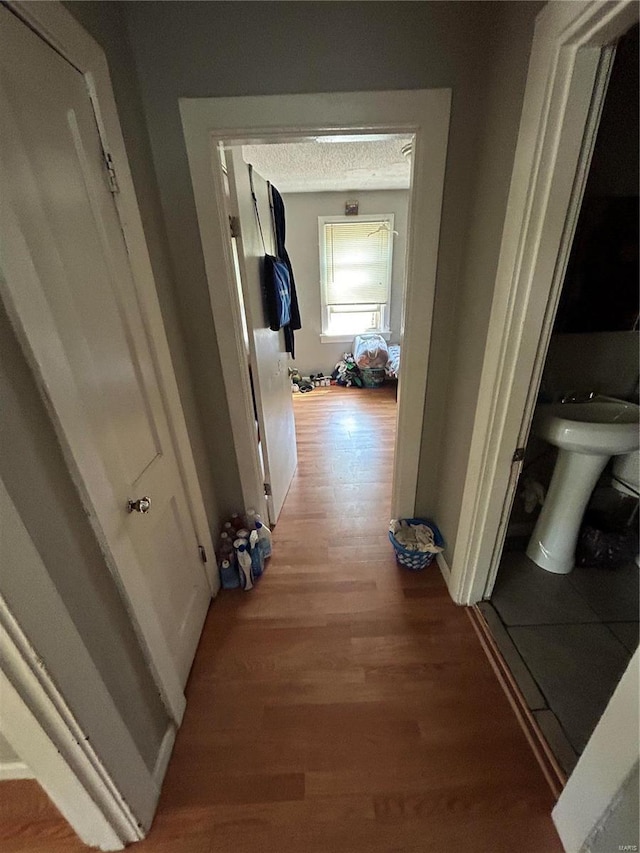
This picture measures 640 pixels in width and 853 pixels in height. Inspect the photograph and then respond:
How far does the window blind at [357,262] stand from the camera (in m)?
4.34

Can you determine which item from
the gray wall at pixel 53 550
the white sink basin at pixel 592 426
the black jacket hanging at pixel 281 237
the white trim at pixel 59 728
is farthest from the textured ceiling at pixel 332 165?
the white trim at pixel 59 728

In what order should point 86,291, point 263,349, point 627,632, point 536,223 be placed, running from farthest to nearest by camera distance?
point 263,349 → point 627,632 → point 536,223 → point 86,291

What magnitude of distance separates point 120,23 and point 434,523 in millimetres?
2356

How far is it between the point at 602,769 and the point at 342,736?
743 millimetres

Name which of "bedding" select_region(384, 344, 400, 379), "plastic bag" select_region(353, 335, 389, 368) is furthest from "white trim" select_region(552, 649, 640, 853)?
"plastic bag" select_region(353, 335, 389, 368)

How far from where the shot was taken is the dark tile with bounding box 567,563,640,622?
1.52 meters

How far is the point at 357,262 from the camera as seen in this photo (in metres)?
4.49

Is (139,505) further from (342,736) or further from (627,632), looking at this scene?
(627,632)

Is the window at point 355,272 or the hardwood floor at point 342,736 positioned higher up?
the window at point 355,272

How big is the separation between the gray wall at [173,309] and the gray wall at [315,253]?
3111 millimetres

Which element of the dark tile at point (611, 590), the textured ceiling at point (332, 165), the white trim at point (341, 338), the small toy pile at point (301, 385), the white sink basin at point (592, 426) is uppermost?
the textured ceiling at point (332, 165)

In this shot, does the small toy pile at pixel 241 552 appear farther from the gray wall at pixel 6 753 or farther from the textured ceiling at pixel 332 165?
the textured ceiling at pixel 332 165

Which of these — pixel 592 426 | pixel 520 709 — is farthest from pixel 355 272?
pixel 520 709

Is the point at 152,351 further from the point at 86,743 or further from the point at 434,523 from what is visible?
the point at 434,523
